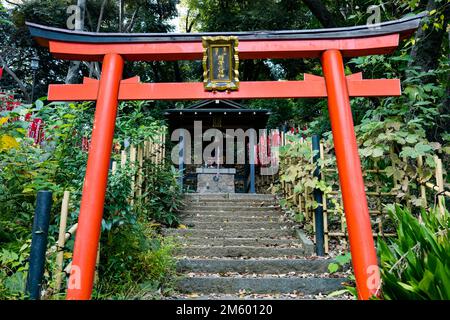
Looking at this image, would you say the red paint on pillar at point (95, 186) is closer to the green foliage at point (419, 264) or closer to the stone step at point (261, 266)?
the stone step at point (261, 266)

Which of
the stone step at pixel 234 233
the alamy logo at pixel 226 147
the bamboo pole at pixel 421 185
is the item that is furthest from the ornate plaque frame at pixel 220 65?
the alamy logo at pixel 226 147

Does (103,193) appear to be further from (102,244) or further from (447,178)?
(447,178)

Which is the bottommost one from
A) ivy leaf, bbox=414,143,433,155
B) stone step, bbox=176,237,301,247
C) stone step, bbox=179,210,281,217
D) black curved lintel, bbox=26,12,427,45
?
stone step, bbox=176,237,301,247

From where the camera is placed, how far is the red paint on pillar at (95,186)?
2.80 meters

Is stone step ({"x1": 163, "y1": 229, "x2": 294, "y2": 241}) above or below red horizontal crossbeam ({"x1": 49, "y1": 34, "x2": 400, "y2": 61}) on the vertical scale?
below

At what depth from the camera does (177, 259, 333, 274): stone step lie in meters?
4.48

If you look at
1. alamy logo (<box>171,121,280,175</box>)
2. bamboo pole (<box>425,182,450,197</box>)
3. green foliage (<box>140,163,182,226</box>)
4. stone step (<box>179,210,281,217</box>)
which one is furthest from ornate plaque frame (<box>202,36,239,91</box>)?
alamy logo (<box>171,121,280,175</box>)

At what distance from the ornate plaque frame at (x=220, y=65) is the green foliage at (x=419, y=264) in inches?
91.5

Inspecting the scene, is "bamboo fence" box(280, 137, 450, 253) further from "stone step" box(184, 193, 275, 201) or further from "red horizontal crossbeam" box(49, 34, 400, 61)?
"stone step" box(184, 193, 275, 201)

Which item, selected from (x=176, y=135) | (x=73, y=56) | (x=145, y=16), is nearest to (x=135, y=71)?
(x=145, y=16)

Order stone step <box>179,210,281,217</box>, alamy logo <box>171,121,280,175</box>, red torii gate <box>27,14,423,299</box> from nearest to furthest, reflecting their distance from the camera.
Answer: red torii gate <box>27,14,423,299</box>
stone step <box>179,210,281,217</box>
alamy logo <box>171,121,280,175</box>

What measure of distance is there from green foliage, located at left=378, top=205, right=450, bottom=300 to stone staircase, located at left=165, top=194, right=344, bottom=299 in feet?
5.56

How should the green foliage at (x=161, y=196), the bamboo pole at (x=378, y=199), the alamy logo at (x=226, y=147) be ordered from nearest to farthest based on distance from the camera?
the bamboo pole at (x=378, y=199), the green foliage at (x=161, y=196), the alamy logo at (x=226, y=147)

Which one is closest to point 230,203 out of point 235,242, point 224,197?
point 224,197
